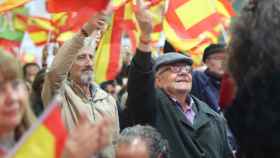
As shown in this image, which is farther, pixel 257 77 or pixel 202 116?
pixel 202 116

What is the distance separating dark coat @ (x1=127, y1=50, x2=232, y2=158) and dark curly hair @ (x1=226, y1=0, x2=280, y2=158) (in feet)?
6.51

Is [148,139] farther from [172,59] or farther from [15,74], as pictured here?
[15,74]

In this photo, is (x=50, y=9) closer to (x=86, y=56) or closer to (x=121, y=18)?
(x=86, y=56)

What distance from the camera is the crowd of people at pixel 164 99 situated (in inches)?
86.8

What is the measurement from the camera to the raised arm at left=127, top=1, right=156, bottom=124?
4118 mm

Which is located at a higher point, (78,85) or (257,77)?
(257,77)

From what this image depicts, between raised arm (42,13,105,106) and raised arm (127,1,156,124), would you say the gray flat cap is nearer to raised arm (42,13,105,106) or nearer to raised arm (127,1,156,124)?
raised arm (127,1,156,124)

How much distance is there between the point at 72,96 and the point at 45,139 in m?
2.48

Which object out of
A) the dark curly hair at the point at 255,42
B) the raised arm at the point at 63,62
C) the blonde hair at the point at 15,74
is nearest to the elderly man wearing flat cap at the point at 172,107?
the raised arm at the point at 63,62

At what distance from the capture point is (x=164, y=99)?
15.4 feet

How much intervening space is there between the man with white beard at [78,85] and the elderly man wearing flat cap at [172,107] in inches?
9.8

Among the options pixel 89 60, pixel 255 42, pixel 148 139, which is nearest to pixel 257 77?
pixel 255 42

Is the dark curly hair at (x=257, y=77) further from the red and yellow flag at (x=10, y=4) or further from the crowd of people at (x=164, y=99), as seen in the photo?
the red and yellow flag at (x=10, y=4)

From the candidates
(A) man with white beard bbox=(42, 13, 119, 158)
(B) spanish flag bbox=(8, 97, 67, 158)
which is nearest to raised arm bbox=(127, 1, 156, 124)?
(A) man with white beard bbox=(42, 13, 119, 158)
